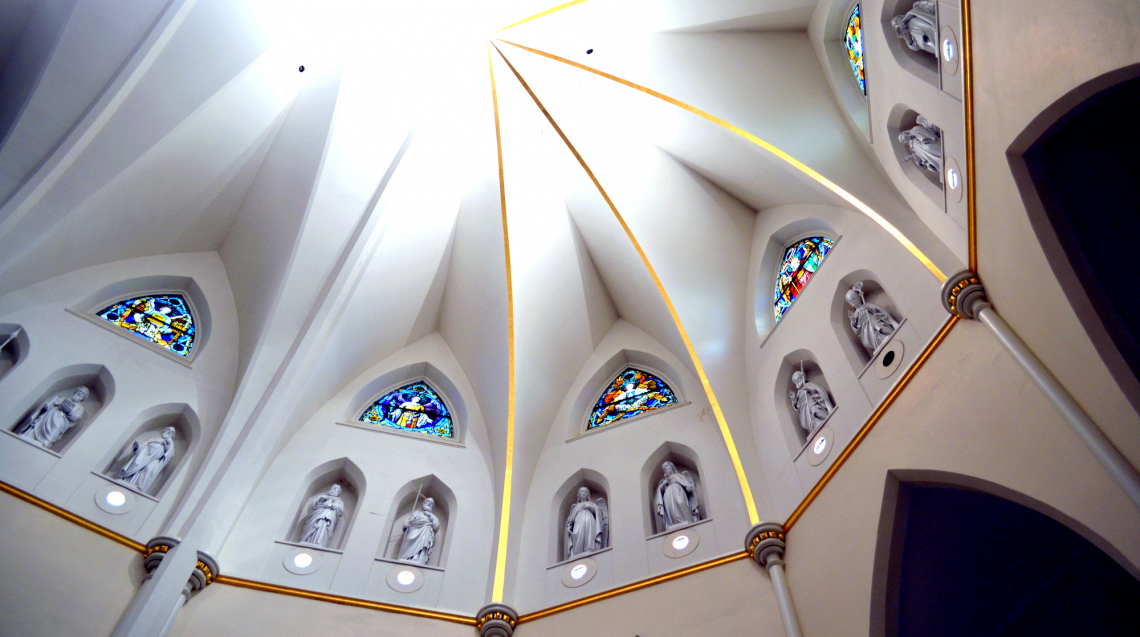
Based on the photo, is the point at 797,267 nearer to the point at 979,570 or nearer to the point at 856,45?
the point at 856,45

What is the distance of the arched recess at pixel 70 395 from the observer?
9.72 meters

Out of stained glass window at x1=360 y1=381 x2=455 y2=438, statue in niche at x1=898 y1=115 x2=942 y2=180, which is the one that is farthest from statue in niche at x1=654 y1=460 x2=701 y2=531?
statue in niche at x1=898 y1=115 x2=942 y2=180

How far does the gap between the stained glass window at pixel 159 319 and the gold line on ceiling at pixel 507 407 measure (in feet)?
14.8

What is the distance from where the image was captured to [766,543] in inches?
333

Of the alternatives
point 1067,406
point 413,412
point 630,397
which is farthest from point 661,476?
point 1067,406

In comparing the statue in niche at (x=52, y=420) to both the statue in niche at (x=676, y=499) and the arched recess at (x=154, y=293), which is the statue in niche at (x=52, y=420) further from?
the statue in niche at (x=676, y=499)

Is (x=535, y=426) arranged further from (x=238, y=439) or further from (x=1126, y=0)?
(x=1126, y=0)

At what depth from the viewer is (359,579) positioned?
9836 millimetres

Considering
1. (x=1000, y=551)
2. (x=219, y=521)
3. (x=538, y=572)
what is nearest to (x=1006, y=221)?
(x=1000, y=551)

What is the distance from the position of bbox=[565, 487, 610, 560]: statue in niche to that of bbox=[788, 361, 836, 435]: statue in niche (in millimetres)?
2707

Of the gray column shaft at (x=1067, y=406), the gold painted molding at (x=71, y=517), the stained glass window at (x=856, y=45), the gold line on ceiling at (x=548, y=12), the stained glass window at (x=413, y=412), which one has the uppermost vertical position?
the gold line on ceiling at (x=548, y=12)

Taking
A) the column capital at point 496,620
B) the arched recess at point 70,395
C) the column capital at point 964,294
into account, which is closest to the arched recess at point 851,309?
the column capital at point 964,294

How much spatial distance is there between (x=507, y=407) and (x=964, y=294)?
21.6ft

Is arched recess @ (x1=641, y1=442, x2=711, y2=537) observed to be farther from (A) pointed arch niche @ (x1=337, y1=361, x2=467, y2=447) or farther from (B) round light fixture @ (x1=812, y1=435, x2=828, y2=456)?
(A) pointed arch niche @ (x1=337, y1=361, x2=467, y2=447)
